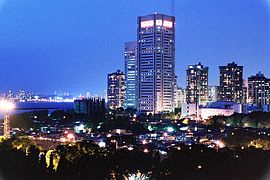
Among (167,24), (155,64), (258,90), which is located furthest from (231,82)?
(155,64)

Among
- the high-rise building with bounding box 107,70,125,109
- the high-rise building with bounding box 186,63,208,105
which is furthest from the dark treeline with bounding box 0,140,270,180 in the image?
the high-rise building with bounding box 107,70,125,109

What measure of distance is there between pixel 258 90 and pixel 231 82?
1309mm

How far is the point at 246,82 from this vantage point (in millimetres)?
21078

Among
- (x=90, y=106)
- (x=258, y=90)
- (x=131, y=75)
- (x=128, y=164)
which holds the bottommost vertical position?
(x=128, y=164)

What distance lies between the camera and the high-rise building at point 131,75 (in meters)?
18.6

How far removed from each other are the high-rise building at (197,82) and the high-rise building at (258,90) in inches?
83.0

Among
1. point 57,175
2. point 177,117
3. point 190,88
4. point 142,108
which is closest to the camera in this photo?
point 57,175

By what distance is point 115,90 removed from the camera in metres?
21.6

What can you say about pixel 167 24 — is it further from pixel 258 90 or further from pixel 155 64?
pixel 258 90

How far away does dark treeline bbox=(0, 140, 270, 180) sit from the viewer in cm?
401

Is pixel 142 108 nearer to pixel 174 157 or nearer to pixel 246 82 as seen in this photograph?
pixel 246 82

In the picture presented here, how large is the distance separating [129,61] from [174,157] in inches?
589

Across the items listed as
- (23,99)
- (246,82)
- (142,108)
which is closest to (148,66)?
(142,108)

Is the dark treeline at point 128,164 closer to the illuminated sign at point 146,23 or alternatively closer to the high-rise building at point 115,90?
the illuminated sign at point 146,23
